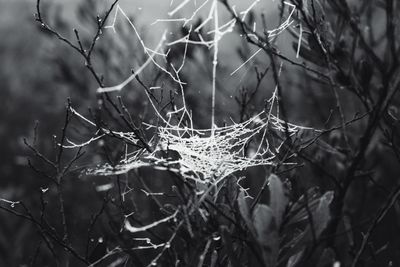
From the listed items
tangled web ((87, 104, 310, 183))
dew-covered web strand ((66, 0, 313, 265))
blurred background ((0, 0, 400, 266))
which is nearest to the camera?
dew-covered web strand ((66, 0, 313, 265))

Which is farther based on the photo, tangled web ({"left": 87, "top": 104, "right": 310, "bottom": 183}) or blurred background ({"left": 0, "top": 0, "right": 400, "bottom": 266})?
blurred background ({"left": 0, "top": 0, "right": 400, "bottom": 266})

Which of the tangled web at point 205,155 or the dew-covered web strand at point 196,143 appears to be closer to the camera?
the dew-covered web strand at point 196,143

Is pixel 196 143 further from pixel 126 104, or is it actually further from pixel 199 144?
pixel 126 104

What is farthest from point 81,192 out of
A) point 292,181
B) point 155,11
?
point 155,11

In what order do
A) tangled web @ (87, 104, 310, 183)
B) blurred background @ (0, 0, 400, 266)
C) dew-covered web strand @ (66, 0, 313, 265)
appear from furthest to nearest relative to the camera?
blurred background @ (0, 0, 400, 266) < tangled web @ (87, 104, 310, 183) < dew-covered web strand @ (66, 0, 313, 265)

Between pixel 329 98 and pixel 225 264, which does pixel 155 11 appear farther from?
pixel 225 264

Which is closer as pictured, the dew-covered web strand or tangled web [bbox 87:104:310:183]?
the dew-covered web strand

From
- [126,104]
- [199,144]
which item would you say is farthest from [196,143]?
[126,104]

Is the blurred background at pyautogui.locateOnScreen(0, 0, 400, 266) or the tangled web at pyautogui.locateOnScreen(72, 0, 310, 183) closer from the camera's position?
the tangled web at pyautogui.locateOnScreen(72, 0, 310, 183)

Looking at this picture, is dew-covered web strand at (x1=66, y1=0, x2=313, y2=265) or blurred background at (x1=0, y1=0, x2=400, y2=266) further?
blurred background at (x1=0, y1=0, x2=400, y2=266)

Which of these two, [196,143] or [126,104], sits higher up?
[126,104]

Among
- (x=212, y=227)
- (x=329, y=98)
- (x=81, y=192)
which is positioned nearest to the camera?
(x=212, y=227)
